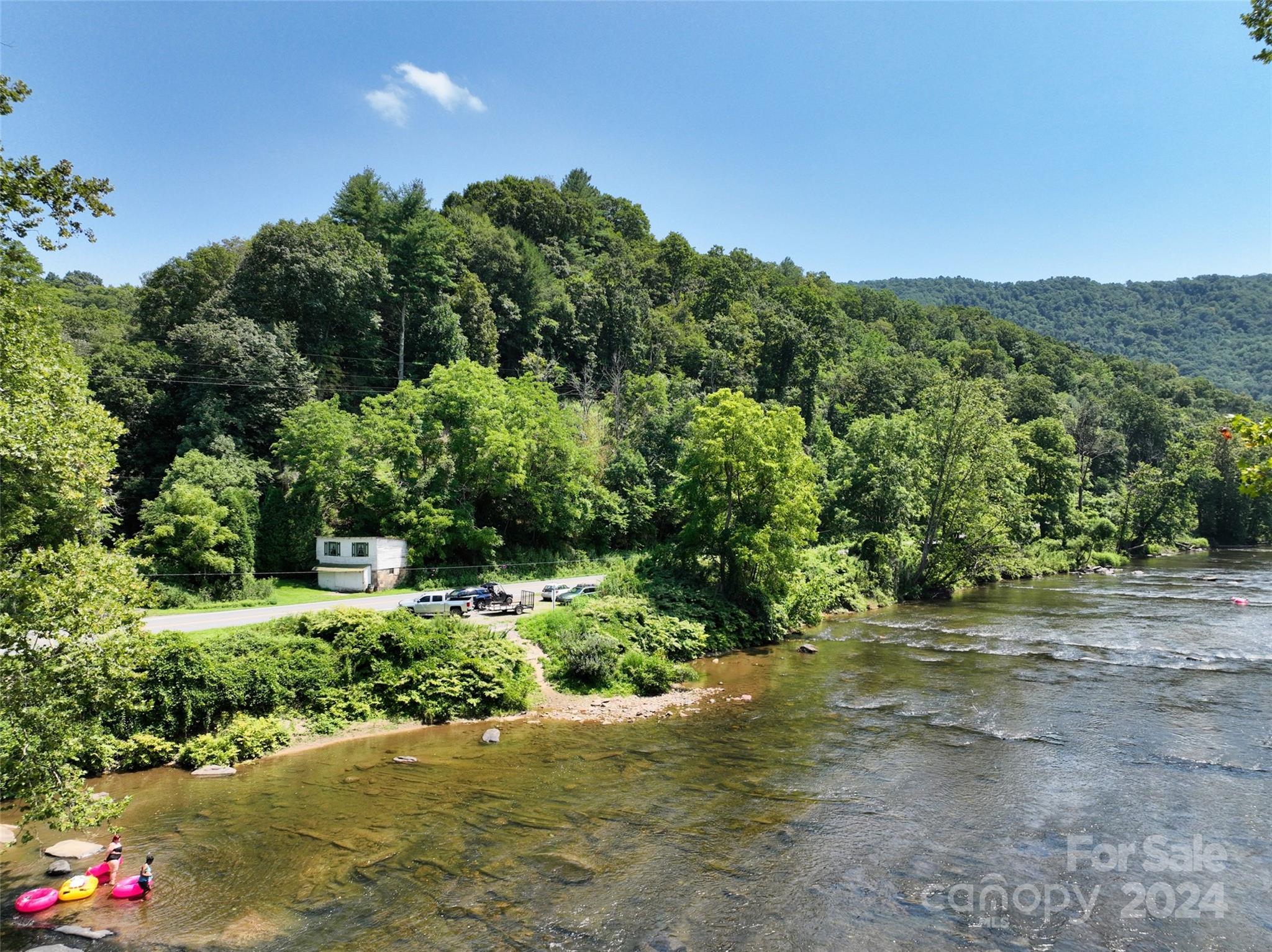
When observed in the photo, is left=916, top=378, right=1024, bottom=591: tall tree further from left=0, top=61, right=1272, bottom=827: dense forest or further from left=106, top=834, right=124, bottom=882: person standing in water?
left=106, top=834, right=124, bottom=882: person standing in water

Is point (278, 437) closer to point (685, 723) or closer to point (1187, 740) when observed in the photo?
point (685, 723)

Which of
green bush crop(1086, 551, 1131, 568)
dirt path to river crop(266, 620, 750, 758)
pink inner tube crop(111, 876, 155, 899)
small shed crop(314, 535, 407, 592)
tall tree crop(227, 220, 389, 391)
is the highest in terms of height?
tall tree crop(227, 220, 389, 391)

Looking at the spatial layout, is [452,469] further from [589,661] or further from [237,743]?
[237,743]

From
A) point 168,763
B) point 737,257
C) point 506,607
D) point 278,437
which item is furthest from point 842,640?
point 737,257

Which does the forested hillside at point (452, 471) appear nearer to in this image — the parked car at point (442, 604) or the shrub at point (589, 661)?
the shrub at point (589, 661)

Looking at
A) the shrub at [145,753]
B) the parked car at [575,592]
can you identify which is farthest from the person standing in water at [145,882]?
the parked car at [575,592]

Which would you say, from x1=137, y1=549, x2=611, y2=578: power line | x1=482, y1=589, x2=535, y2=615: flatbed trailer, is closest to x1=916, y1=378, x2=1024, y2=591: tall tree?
x1=137, y1=549, x2=611, y2=578: power line
